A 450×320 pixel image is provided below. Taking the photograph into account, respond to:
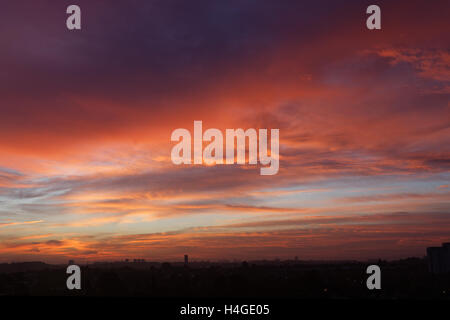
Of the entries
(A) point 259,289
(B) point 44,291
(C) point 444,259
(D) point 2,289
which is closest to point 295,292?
(A) point 259,289
